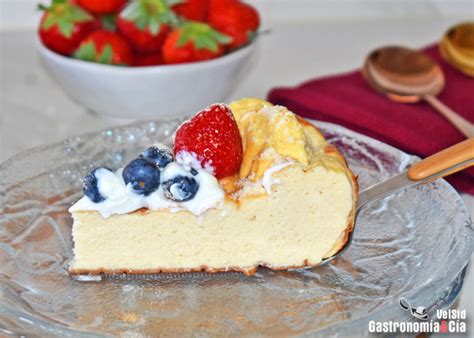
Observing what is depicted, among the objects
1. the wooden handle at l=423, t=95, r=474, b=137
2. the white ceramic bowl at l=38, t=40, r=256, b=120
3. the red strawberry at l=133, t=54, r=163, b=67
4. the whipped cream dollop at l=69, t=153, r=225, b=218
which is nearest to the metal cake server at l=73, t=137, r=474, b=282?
the whipped cream dollop at l=69, t=153, r=225, b=218

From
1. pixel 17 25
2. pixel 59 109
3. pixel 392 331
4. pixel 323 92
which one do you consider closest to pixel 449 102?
pixel 323 92

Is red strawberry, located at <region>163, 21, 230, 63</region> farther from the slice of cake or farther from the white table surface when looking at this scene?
the slice of cake

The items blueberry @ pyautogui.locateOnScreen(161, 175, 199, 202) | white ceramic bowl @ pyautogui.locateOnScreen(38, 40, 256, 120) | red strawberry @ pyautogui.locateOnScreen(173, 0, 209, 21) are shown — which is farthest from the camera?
red strawberry @ pyautogui.locateOnScreen(173, 0, 209, 21)

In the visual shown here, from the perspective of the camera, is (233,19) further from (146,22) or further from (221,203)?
(221,203)

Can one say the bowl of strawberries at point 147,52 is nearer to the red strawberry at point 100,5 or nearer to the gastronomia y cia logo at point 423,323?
the red strawberry at point 100,5

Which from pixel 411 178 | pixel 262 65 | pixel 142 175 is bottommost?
pixel 262 65

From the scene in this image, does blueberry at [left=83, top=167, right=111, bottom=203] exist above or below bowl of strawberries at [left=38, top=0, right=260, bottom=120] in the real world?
above

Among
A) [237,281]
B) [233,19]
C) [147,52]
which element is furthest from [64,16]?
[237,281]
